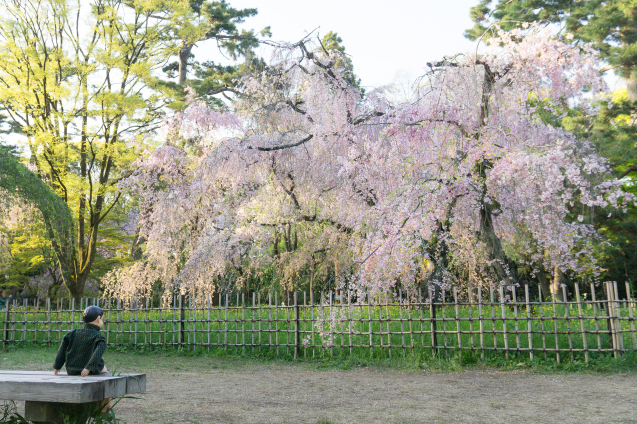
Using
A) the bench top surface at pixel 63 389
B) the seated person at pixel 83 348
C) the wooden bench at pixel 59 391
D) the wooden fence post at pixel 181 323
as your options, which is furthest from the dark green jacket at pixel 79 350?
the wooden fence post at pixel 181 323

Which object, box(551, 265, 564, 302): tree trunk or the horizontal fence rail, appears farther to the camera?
box(551, 265, 564, 302): tree trunk

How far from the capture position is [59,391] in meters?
2.82

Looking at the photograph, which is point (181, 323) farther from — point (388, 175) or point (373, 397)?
point (373, 397)

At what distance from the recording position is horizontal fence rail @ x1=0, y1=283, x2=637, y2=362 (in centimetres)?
698

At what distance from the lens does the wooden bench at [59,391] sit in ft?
9.20

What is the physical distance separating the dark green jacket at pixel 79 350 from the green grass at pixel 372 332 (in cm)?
431

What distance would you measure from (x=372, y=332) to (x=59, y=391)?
5838 millimetres

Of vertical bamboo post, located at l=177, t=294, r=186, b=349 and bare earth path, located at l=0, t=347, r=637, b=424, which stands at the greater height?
vertical bamboo post, located at l=177, t=294, r=186, b=349

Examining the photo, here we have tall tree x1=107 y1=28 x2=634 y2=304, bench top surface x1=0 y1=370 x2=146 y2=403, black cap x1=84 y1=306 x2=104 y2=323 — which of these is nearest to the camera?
bench top surface x1=0 y1=370 x2=146 y2=403

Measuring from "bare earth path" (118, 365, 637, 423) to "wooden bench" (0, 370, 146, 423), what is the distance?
1259 mm

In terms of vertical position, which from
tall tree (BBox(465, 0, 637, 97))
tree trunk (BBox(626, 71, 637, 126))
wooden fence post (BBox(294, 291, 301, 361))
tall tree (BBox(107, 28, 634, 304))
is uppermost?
tall tree (BBox(465, 0, 637, 97))

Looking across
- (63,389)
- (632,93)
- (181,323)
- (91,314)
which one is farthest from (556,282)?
(63,389)

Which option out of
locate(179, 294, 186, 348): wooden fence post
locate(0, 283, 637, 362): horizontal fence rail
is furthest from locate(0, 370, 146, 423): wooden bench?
locate(179, 294, 186, 348): wooden fence post

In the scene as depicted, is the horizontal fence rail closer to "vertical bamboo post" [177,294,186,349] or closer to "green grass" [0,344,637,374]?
"vertical bamboo post" [177,294,186,349]
